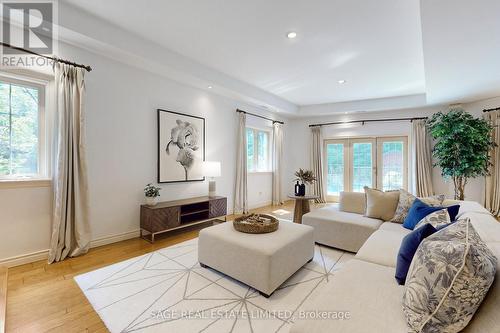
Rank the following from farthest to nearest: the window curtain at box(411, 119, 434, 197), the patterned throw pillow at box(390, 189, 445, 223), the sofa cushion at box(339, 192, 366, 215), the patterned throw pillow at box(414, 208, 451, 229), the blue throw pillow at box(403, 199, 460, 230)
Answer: the window curtain at box(411, 119, 434, 197)
the sofa cushion at box(339, 192, 366, 215)
the patterned throw pillow at box(390, 189, 445, 223)
the blue throw pillow at box(403, 199, 460, 230)
the patterned throw pillow at box(414, 208, 451, 229)

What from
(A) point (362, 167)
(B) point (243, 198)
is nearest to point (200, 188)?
(B) point (243, 198)

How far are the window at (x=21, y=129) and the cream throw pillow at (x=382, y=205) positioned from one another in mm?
4257

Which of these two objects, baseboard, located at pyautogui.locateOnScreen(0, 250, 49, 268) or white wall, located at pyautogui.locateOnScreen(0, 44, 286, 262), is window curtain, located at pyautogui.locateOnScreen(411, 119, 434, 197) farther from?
baseboard, located at pyautogui.locateOnScreen(0, 250, 49, 268)

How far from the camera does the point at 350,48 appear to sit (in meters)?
3.24

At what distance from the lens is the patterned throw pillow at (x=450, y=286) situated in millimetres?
905

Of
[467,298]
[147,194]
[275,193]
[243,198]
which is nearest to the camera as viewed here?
[467,298]

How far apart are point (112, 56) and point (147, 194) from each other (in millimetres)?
1994

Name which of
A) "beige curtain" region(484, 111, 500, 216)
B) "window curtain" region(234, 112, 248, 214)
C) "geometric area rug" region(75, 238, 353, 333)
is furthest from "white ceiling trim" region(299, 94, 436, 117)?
"geometric area rug" region(75, 238, 353, 333)

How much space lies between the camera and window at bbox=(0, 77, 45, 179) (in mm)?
2576

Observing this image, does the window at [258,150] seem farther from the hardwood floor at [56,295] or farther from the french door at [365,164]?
the hardwood floor at [56,295]

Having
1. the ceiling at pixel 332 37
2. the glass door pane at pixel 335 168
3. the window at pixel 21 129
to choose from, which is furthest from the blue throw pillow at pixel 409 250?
the glass door pane at pixel 335 168

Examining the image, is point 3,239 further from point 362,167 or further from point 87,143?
point 362,167

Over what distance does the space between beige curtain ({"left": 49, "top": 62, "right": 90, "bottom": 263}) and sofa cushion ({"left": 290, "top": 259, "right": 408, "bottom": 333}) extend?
2885 millimetres

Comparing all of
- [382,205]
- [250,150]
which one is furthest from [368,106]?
[382,205]
